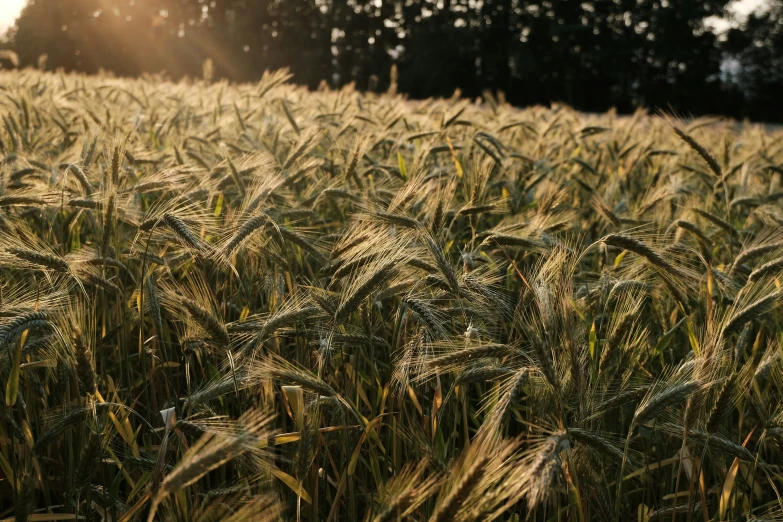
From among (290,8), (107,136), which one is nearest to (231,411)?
(107,136)

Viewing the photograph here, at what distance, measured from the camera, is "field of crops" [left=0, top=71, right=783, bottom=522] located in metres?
1.31

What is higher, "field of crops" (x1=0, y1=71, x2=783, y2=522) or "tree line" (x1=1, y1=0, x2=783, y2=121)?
"tree line" (x1=1, y1=0, x2=783, y2=121)

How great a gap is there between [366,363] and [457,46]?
26.8m

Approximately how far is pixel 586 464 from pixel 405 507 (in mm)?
592

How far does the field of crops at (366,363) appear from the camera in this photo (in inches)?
51.7

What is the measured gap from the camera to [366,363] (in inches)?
87.8

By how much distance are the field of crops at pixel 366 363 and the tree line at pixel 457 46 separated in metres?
23.0

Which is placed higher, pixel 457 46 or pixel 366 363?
pixel 457 46

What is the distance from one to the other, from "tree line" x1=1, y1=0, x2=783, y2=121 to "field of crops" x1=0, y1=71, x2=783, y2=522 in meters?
23.0

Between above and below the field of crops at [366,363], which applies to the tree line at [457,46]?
above

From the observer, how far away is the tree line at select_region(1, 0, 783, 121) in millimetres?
25594

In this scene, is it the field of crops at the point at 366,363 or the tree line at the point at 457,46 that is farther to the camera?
the tree line at the point at 457,46

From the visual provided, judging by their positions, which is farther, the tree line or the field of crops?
the tree line

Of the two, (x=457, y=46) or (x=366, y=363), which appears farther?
(x=457, y=46)
